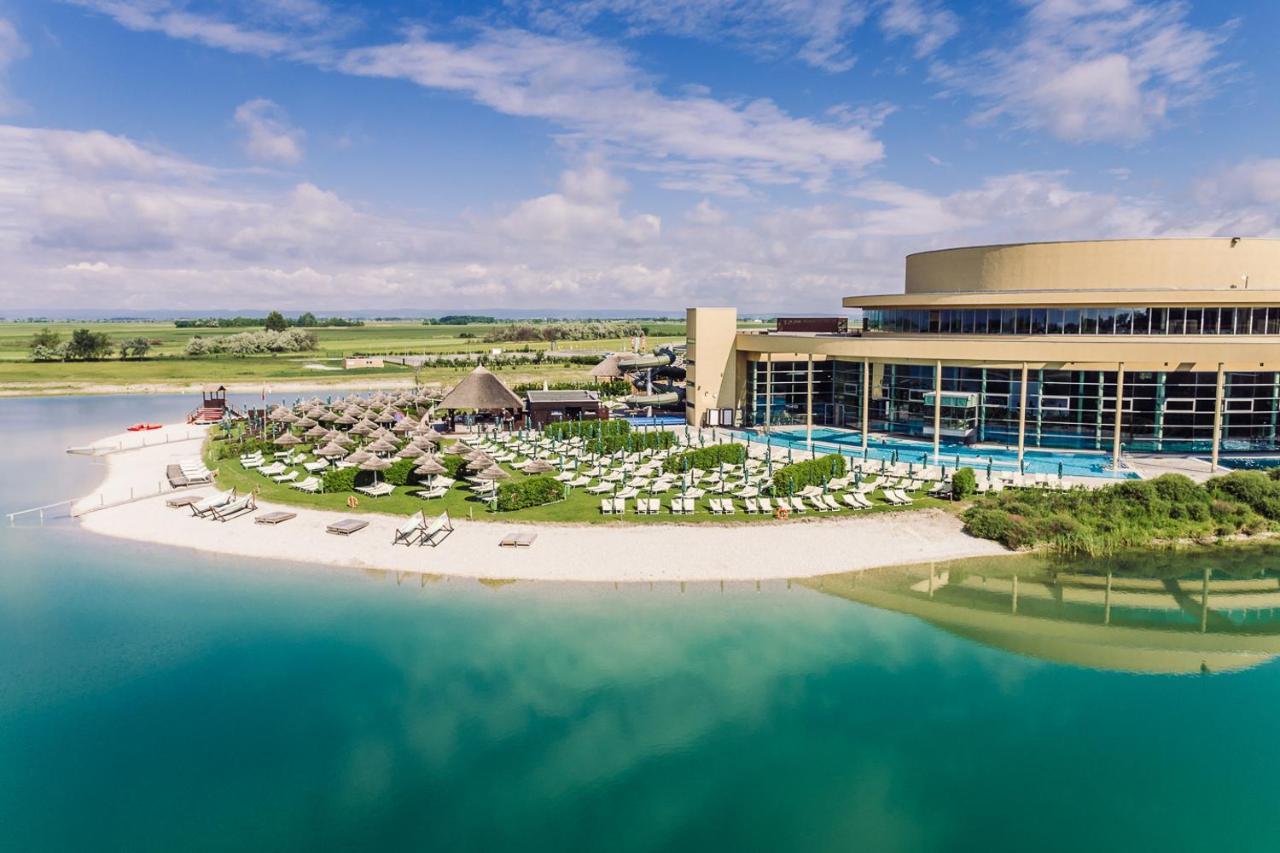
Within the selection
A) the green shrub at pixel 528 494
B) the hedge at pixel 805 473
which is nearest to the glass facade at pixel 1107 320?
the hedge at pixel 805 473

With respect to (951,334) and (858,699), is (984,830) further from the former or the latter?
(951,334)

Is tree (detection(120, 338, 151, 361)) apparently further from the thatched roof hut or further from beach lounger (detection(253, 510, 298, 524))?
beach lounger (detection(253, 510, 298, 524))

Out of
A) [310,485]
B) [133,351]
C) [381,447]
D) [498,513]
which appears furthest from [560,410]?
[133,351]

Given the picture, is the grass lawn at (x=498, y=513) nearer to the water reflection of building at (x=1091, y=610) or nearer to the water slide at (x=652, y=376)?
the water reflection of building at (x=1091, y=610)

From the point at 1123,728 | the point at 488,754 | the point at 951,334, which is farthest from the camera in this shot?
the point at 951,334

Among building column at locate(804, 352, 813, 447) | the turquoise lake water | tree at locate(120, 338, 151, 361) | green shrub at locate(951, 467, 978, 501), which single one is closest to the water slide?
building column at locate(804, 352, 813, 447)

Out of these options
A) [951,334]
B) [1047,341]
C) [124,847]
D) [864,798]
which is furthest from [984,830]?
[951,334]
